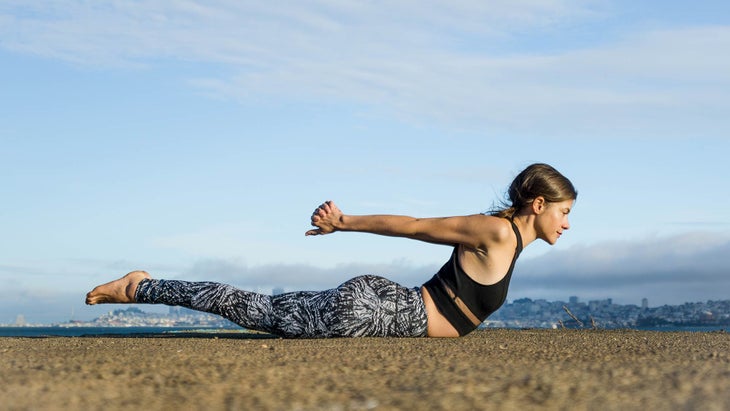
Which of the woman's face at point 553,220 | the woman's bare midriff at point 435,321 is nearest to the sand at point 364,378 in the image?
the woman's bare midriff at point 435,321

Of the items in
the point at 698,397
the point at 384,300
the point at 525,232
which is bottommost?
the point at 698,397

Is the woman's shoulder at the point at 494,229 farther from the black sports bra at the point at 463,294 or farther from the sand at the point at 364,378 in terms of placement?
the sand at the point at 364,378

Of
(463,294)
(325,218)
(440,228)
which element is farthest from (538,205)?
(325,218)

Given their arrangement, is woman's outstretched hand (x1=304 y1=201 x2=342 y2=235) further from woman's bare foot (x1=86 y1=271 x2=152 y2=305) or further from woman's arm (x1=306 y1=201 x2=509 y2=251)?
woman's bare foot (x1=86 y1=271 x2=152 y2=305)

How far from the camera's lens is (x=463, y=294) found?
6855 mm

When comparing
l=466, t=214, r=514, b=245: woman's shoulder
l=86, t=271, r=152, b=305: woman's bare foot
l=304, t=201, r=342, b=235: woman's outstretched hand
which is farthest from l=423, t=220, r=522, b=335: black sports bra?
l=86, t=271, r=152, b=305: woman's bare foot

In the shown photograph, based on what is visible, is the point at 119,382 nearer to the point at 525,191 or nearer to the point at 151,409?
the point at 151,409

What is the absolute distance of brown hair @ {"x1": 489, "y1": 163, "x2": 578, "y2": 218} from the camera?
667cm

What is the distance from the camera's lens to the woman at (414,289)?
21.8 ft

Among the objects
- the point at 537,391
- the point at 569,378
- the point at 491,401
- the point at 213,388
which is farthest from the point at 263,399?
the point at 569,378

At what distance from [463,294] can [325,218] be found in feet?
4.29

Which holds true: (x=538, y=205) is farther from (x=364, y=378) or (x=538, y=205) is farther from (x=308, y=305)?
(x=364, y=378)

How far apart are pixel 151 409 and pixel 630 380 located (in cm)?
209

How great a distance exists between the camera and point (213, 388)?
139 inches
